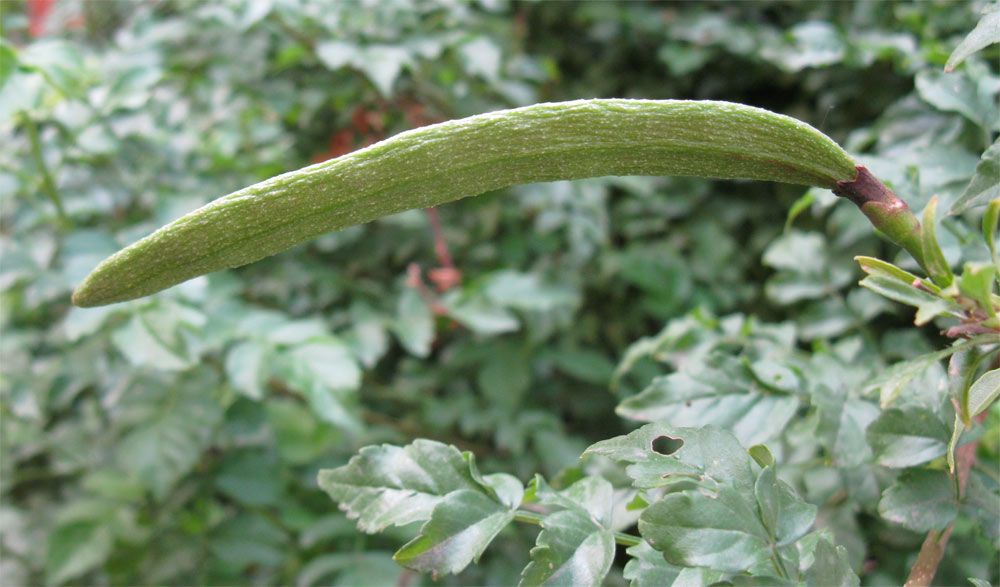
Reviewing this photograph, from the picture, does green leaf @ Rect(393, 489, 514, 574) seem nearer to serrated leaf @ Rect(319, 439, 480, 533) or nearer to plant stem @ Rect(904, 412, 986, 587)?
serrated leaf @ Rect(319, 439, 480, 533)

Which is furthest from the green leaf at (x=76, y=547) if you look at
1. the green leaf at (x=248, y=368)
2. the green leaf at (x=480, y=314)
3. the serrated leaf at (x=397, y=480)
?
the serrated leaf at (x=397, y=480)

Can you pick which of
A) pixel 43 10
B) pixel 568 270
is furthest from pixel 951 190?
pixel 43 10

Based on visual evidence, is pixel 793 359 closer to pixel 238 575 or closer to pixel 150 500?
pixel 238 575

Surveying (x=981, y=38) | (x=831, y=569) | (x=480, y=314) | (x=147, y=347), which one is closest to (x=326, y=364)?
(x=147, y=347)

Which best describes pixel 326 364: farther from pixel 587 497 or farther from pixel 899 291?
pixel 899 291

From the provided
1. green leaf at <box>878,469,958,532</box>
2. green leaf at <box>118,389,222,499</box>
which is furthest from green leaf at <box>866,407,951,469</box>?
green leaf at <box>118,389,222,499</box>

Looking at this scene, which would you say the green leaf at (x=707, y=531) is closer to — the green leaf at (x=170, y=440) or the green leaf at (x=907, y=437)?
the green leaf at (x=907, y=437)
